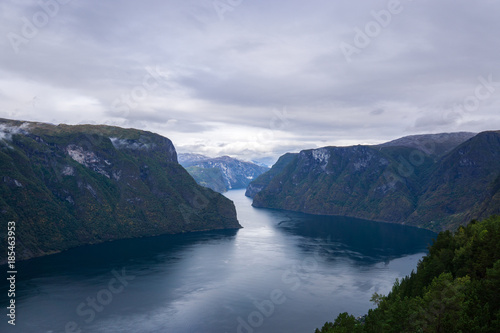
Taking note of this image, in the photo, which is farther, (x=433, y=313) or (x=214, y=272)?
(x=214, y=272)

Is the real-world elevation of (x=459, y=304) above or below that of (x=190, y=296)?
above

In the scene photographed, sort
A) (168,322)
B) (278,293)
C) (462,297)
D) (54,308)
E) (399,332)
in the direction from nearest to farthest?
(462,297), (399,332), (168,322), (54,308), (278,293)

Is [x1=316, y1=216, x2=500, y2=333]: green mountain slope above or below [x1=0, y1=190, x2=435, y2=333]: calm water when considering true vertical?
above

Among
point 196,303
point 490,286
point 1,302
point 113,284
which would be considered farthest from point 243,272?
point 490,286

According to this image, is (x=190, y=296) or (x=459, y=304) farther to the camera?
(x=190, y=296)

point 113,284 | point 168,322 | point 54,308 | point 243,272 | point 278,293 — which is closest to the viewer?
point 168,322

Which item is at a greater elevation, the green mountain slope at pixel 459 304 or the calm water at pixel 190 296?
the green mountain slope at pixel 459 304

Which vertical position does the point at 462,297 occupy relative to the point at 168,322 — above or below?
above

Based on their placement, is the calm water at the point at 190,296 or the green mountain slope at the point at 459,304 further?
the calm water at the point at 190,296

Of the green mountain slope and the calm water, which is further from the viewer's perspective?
the calm water

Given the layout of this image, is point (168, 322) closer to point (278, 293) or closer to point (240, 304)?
point (240, 304)

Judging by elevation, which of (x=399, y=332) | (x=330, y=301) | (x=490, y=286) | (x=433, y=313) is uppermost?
(x=490, y=286)
